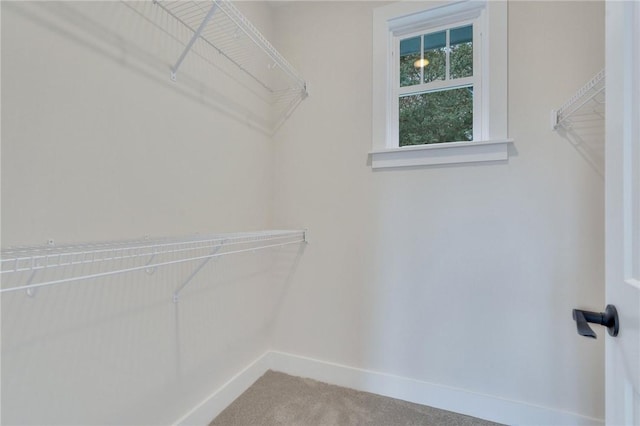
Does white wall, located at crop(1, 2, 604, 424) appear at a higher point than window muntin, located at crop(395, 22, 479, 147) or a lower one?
lower

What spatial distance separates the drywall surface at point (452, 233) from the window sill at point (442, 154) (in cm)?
5

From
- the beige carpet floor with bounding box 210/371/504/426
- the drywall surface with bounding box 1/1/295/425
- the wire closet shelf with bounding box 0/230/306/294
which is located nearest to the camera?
the wire closet shelf with bounding box 0/230/306/294

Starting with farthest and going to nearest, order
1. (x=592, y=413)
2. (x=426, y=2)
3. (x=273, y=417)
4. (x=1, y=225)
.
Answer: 1. (x=426, y=2)
2. (x=273, y=417)
3. (x=592, y=413)
4. (x=1, y=225)

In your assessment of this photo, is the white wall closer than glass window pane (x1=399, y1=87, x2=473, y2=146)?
Yes

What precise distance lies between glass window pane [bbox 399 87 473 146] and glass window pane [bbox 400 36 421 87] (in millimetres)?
97

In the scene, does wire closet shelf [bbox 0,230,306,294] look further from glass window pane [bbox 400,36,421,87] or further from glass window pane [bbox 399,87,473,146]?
glass window pane [bbox 400,36,421,87]

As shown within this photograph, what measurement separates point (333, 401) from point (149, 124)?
164 cm

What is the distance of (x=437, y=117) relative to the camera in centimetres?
170

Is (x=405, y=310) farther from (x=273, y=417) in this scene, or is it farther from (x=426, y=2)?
(x=426, y=2)

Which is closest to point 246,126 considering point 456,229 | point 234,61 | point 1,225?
point 234,61

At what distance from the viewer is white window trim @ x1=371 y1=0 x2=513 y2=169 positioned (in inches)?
58.7

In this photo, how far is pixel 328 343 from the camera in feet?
6.13
